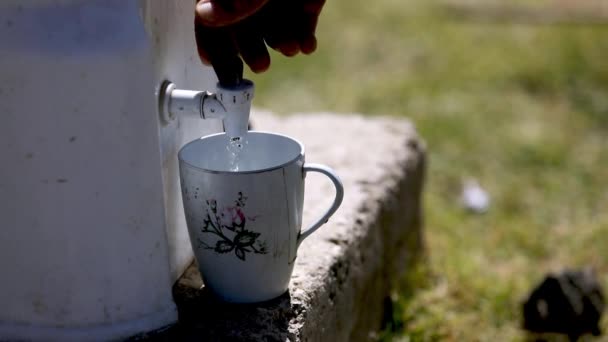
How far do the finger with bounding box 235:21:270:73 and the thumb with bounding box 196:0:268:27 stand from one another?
6cm

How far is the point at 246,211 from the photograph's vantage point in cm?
126

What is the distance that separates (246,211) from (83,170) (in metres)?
0.26

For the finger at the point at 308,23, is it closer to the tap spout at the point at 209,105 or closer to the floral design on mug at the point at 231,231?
the tap spout at the point at 209,105

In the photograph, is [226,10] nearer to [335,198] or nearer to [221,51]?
[221,51]

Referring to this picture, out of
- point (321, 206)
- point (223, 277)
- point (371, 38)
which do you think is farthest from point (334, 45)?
point (223, 277)

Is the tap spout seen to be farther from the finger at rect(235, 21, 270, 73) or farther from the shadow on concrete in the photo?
the shadow on concrete

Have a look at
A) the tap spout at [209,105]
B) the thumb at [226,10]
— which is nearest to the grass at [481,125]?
the tap spout at [209,105]

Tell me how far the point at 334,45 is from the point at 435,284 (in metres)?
2.36

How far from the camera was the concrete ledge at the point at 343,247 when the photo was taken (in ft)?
4.42

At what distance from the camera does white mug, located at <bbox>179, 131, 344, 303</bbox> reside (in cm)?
125

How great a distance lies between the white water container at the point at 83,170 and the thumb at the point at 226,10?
0.31ft

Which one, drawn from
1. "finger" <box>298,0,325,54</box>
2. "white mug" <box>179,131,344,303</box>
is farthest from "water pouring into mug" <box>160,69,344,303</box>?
"finger" <box>298,0,325,54</box>

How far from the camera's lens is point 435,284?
7.47 ft

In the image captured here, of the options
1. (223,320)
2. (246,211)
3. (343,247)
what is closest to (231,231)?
(246,211)
